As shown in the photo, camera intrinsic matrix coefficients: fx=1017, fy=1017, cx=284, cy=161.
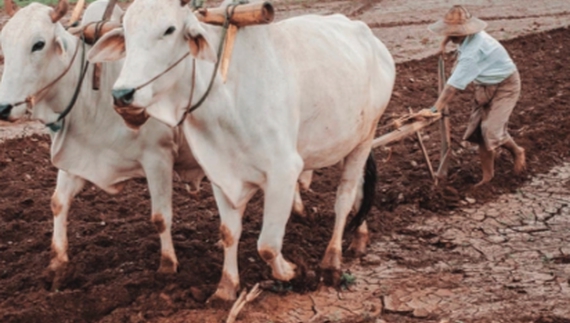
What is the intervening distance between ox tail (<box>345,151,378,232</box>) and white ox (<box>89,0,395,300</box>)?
1.16ft

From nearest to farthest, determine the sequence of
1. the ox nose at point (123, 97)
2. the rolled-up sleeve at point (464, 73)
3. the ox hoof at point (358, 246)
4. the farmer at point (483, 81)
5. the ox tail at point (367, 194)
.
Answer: the ox nose at point (123, 97)
the ox hoof at point (358, 246)
the ox tail at point (367, 194)
the rolled-up sleeve at point (464, 73)
the farmer at point (483, 81)

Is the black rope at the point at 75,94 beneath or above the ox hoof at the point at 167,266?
above

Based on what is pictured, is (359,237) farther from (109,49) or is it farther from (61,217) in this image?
(109,49)

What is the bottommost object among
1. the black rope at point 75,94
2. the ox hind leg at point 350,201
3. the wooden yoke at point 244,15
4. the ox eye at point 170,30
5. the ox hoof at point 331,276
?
the ox hoof at point 331,276

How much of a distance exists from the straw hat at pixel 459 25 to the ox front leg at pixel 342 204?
142cm

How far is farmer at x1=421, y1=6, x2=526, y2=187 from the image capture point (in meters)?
7.67

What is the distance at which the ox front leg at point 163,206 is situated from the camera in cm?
611

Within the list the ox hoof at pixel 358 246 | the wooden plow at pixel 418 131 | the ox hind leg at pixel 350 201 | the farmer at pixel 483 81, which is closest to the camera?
the ox hind leg at pixel 350 201

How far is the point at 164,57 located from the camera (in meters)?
4.96

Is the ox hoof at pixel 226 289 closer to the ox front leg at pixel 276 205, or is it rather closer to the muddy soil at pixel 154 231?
the muddy soil at pixel 154 231

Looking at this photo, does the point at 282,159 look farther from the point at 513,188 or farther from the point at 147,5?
the point at 513,188

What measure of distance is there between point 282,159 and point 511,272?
1.87 m

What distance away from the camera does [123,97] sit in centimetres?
474

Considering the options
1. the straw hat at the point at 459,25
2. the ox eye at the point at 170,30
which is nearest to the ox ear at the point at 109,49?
the ox eye at the point at 170,30
